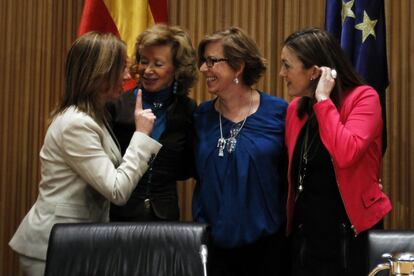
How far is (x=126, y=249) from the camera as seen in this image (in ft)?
6.86

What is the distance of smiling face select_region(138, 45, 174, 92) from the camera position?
2633 mm

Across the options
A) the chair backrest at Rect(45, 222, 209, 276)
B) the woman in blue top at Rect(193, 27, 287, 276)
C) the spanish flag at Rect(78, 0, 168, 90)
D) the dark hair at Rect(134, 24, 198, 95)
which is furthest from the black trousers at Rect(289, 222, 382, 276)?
the spanish flag at Rect(78, 0, 168, 90)

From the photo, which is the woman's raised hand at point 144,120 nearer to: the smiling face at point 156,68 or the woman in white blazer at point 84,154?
the woman in white blazer at point 84,154

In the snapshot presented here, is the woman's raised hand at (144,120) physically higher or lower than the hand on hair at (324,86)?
lower

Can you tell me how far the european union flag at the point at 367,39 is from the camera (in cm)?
308

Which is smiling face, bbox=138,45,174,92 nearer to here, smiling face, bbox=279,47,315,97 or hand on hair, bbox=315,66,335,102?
smiling face, bbox=279,47,315,97

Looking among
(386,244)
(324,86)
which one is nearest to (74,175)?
(324,86)

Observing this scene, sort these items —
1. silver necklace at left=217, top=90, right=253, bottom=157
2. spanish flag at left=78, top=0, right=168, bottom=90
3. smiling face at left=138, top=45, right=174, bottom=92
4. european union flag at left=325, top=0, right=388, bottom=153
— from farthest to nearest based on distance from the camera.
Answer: spanish flag at left=78, top=0, right=168, bottom=90, european union flag at left=325, top=0, right=388, bottom=153, smiling face at left=138, top=45, right=174, bottom=92, silver necklace at left=217, top=90, right=253, bottom=157

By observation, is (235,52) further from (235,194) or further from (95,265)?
(95,265)

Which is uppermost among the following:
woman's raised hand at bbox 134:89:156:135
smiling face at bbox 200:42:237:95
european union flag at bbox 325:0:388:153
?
european union flag at bbox 325:0:388:153

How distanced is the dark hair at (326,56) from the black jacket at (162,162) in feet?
1.82

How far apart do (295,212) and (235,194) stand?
9.2 inches

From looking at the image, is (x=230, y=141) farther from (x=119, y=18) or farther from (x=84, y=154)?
(x=119, y=18)

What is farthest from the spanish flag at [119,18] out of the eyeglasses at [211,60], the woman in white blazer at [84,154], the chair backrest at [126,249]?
the chair backrest at [126,249]
